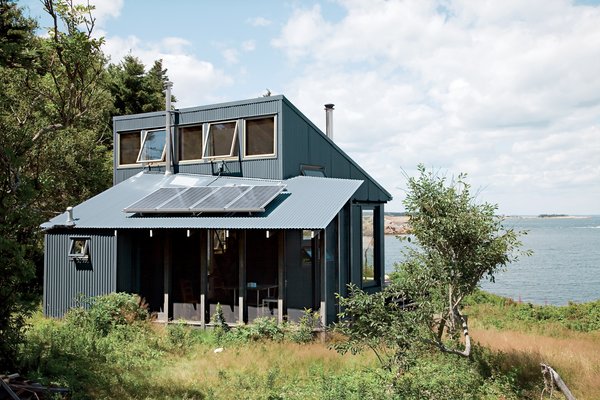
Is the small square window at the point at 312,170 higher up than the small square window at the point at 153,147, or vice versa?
the small square window at the point at 153,147

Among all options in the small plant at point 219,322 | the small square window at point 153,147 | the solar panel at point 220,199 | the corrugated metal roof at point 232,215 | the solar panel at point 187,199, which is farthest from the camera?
the small square window at point 153,147

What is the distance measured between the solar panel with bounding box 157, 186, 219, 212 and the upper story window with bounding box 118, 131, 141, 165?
4.43 meters

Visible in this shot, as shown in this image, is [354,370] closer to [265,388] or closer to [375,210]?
[265,388]

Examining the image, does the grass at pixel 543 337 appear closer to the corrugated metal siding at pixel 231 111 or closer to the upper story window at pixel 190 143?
the corrugated metal siding at pixel 231 111

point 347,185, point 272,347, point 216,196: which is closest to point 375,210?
point 347,185

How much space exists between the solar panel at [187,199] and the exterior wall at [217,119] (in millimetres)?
1584

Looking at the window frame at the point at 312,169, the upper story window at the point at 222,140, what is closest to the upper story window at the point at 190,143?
the upper story window at the point at 222,140

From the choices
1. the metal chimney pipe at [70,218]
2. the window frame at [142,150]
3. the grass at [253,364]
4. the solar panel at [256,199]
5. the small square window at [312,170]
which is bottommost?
the grass at [253,364]

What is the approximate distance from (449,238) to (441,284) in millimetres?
878

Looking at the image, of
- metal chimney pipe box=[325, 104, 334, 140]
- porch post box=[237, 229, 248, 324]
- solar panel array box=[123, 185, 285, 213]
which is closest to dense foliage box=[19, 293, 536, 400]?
porch post box=[237, 229, 248, 324]

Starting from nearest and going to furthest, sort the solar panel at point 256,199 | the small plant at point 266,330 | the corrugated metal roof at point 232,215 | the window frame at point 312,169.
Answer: the small plant at point 266,330
the corrugated metal roof at point 232,215
the solar panel at point 256,199
the window frame at point 312,169

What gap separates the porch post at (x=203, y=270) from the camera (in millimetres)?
14020

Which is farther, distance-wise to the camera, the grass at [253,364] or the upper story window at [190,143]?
the upper story window at [190,143]

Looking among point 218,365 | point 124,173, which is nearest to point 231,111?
point 124,173
